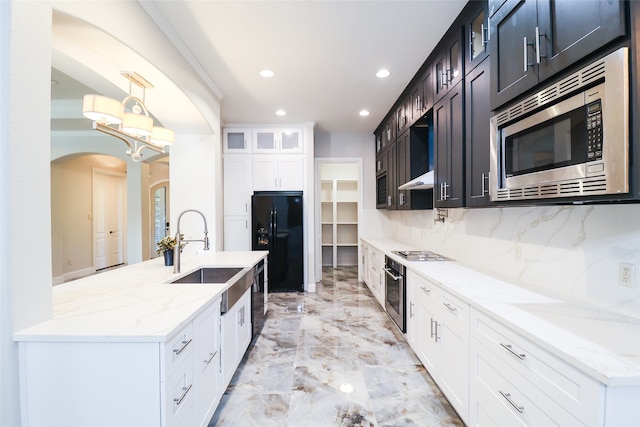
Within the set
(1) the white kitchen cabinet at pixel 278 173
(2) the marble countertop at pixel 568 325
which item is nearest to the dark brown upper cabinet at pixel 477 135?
(2) the marble countertop at pixel 568 325

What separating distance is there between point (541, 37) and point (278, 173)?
4000 mm

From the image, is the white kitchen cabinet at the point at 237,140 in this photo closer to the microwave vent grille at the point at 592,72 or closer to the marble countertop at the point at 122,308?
the marble countertop at the point at 122,308

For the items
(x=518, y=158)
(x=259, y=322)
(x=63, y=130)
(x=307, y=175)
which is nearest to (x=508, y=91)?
(x=518, y=158)

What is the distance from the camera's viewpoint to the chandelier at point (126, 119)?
2.00 meters

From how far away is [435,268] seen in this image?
240cm

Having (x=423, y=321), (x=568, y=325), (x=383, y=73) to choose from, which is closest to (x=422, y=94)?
(x=383, y=73)

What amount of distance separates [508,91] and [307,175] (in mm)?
3578

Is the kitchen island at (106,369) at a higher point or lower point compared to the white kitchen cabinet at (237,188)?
lower

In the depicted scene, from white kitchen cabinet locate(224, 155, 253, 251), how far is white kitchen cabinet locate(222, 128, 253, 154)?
0.47ft

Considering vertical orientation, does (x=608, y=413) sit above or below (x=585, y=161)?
below

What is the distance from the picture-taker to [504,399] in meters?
1.30

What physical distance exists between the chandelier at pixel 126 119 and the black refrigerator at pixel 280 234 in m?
1.97

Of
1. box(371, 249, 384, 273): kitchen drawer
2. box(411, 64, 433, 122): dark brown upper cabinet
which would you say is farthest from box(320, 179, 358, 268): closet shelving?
box(411, 64, 433, 122): dark brown upper cabinet

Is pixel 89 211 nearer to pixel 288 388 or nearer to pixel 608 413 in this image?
pixel 288 388
